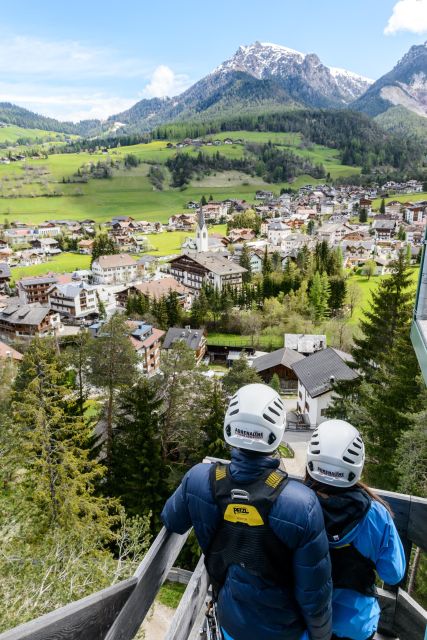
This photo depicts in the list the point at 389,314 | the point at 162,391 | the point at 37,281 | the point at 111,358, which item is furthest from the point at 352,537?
the point at 37,281

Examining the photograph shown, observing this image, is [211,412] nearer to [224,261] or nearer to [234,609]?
[234,609]

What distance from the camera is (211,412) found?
20.3 m

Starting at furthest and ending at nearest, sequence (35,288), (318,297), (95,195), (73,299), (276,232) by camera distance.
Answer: (95,195)
(276,232)
(35,288)
(73,299)
(318,297)

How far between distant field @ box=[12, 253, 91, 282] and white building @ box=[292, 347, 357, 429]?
74105 mm

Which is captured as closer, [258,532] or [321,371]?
[258,532]

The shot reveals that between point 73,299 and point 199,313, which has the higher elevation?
point 199,313

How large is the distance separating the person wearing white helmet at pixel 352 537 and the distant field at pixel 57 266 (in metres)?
96.3

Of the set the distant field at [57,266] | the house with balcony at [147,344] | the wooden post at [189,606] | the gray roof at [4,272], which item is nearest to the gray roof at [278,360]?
the house with balcony at [147,344]

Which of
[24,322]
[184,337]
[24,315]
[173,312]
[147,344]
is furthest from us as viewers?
[24,315]

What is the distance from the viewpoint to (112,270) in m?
86.6

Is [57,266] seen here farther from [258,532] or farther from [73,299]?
[258,532]

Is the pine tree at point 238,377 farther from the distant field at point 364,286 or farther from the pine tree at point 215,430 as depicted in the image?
the distant field at point 364,286

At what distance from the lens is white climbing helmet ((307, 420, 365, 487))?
2873mm

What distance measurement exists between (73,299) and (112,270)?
18.5 metres
